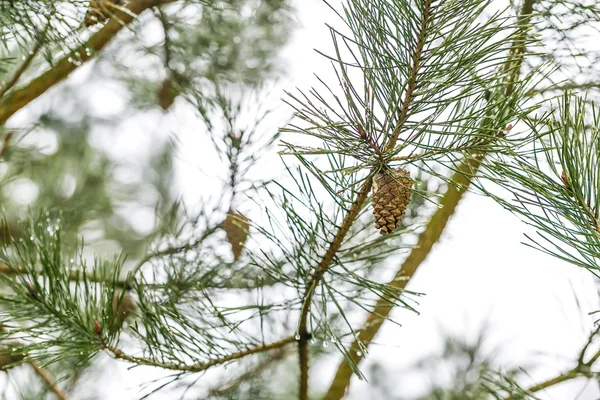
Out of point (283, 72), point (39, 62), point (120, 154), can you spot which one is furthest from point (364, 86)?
point (120, 154)

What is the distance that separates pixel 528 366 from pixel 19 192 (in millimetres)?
1253

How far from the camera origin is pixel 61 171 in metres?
1.72

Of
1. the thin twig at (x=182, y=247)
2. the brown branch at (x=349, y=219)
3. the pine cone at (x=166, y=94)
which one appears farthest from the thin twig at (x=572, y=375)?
the pine cone at (x=166, y=94)

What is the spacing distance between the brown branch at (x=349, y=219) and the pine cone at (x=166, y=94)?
0.71m

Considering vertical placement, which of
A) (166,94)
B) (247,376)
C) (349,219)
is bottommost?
(247,376)

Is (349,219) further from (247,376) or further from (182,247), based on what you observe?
(247,376)

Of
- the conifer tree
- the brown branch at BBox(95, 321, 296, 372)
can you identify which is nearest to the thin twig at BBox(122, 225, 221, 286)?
the conifer tree

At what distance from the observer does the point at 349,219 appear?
55 cm

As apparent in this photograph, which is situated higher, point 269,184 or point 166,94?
point 166,94

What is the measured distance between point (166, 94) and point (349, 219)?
0.82m

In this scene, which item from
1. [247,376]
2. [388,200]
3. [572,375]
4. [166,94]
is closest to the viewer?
[388,200]

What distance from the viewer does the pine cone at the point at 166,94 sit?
1269mm

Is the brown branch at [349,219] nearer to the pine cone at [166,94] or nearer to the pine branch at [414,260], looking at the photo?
the pine branch at [414,260]

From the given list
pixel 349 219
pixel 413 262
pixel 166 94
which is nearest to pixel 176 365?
pixel 349 219
